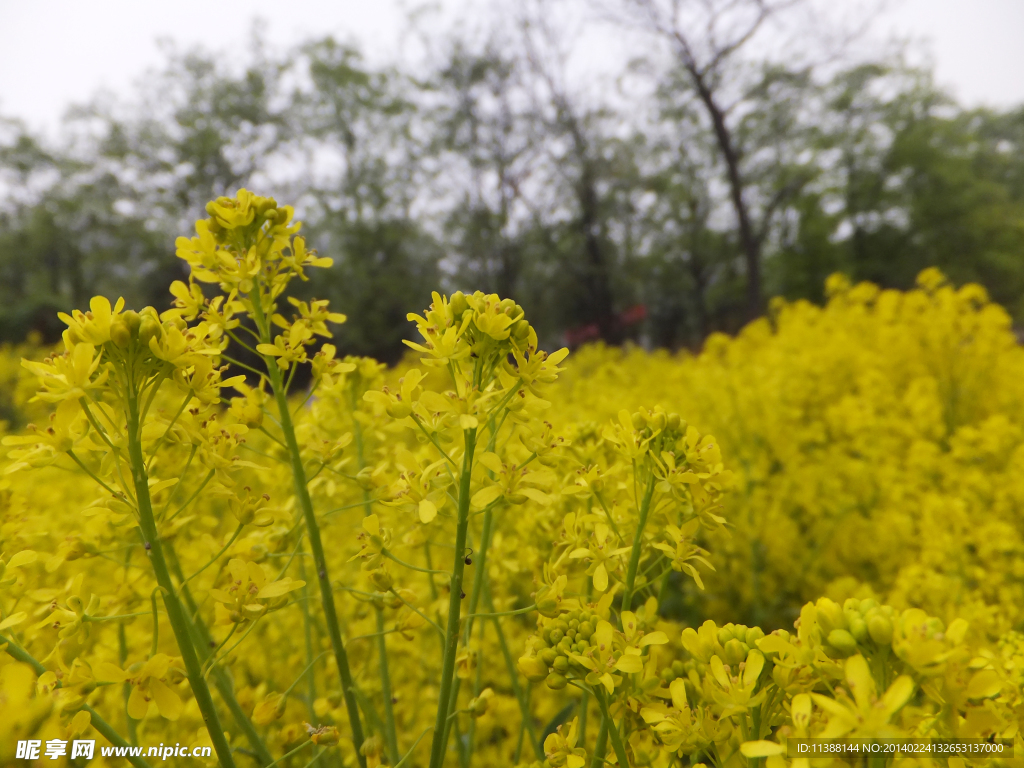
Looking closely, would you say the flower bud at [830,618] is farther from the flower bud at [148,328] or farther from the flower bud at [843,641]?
the flower bud at [148,328]

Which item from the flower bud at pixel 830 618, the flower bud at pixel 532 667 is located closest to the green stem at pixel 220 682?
the flower bud at pixel 532 667

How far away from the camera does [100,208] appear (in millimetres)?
17719

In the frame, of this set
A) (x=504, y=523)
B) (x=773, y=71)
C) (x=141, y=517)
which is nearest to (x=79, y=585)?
(x=141, y=517)

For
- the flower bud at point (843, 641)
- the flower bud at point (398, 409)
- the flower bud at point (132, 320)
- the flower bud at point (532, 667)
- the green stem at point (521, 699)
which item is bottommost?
the green stem at point (521, 699)

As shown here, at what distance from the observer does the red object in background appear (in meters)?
11.8

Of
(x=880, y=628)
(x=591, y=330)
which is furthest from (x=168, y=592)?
(x=591, y=330)

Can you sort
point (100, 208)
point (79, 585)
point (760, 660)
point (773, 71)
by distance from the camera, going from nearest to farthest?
1. point (760, 660)
2. point (79, 585)
3. point (773, 71)
4. point (100, 208)

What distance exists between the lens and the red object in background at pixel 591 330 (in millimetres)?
11797

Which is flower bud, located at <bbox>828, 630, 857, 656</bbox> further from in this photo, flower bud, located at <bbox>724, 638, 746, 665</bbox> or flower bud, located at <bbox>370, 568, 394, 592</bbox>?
flower bud, located at <bbox>370, 568, 394, 592</bbox>

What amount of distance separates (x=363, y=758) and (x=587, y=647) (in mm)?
552

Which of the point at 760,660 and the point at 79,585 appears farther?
the point at 79,585

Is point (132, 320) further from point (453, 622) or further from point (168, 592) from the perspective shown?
point (453, 622)

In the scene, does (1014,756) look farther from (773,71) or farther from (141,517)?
(773,71)

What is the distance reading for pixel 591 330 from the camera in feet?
38.6
